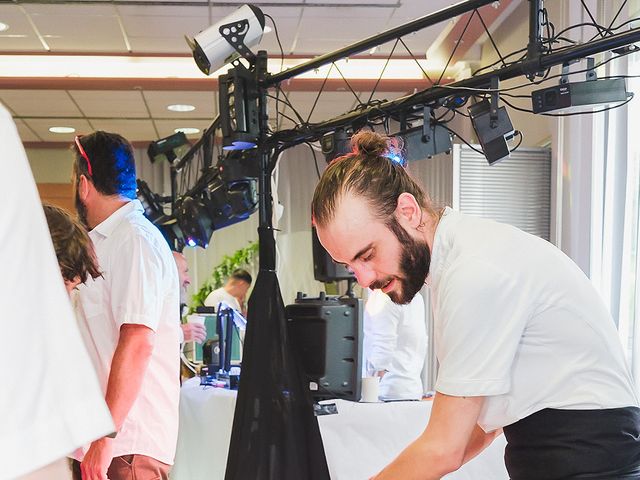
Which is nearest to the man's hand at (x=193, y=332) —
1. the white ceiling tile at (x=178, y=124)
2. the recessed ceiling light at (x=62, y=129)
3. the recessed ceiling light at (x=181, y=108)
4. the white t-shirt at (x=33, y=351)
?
the recessed ceiling light at (x=181, y=108)

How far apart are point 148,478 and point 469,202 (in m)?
2.77

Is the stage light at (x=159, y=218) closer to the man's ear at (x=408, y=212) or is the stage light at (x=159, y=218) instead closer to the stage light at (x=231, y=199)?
the stage light at (x=231, y=199)

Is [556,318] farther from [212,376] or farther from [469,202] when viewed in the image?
[469,202]

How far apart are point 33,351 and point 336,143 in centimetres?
258

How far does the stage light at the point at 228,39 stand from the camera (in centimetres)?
316

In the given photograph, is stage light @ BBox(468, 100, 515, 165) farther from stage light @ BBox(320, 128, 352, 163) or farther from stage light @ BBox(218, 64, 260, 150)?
stage light @ BBox(218, 64, 260, 150)

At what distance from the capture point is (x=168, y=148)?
5.07 metres

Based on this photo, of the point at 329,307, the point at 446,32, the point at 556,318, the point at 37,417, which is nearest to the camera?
the point at 37,417

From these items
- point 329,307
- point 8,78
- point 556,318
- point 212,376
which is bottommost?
point 212,376

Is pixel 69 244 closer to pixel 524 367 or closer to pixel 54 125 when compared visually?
pixel 524 367

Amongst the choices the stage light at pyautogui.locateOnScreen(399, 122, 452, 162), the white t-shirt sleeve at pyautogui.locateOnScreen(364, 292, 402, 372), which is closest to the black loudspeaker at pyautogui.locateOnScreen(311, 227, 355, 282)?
the stage light at pyautogui.locateOnScreen(399, 122, 452, 162)

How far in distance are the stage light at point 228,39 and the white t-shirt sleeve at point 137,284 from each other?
4.27 ft

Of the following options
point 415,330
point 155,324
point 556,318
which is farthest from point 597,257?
point 556,318

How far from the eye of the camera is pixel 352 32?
511 centimetres
